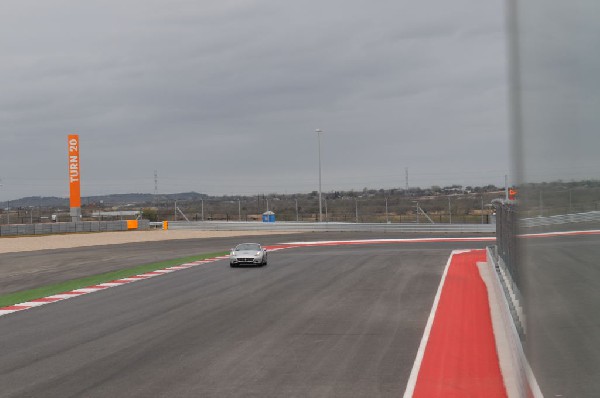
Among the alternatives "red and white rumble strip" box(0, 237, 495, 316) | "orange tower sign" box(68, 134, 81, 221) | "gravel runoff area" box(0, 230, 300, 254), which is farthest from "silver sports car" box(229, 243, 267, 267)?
"orange tower sign" box(68, 134, 81, 221)

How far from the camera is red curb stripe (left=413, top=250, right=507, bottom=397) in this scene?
26.8 ft

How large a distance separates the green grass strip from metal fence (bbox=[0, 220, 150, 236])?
2856 cm

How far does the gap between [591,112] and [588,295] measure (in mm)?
483

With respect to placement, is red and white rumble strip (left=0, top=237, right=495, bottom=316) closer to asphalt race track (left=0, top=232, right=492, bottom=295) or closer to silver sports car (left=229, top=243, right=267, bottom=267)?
silver sports car (left=229, top=243, right=267, bottom=267)

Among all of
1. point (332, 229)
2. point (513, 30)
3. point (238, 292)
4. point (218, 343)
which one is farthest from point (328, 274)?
point (332, 229)

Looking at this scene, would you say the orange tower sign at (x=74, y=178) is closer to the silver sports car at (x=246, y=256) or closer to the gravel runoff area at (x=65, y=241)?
the gravel runoff area at (x=65, y=241)

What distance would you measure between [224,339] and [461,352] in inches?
166

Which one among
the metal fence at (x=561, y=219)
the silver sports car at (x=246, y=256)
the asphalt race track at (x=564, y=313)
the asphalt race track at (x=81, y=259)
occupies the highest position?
Answer: the metal fence at (x=561, y=219)

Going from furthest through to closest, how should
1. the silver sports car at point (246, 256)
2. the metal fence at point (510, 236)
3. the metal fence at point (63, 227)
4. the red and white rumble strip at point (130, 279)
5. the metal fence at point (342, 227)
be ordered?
1. the metal fence at point (63, 227)
2. the metal fence at point (342, 227)
3. the silver sports car at point (246, 256)
4. the red and white rumble strip at point (130, 279)
5. the metal fence at point (510, 236)

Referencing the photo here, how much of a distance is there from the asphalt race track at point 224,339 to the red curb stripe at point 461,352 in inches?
14.1

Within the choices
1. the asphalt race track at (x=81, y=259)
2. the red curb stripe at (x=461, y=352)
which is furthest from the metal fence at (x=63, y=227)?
the red curb stripe at (x=461, y=352)

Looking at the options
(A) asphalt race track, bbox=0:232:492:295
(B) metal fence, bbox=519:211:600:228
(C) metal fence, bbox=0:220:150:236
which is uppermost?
(B) metal fence, bbox=519:211:600:228

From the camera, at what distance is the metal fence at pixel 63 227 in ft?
175

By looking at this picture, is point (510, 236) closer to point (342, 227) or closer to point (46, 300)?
point (46, 300)
